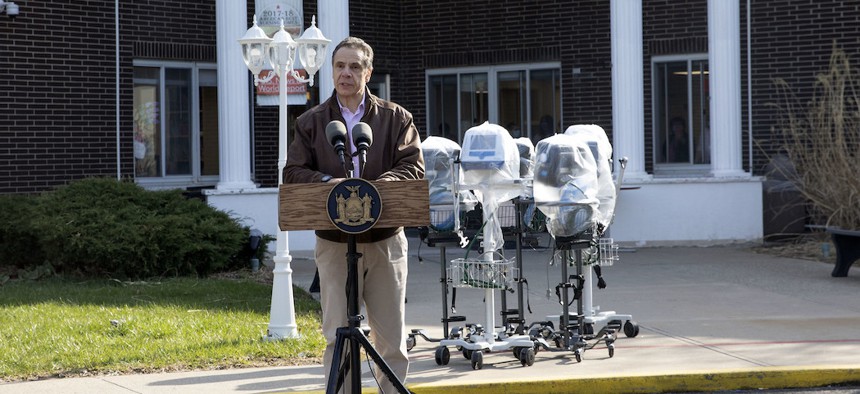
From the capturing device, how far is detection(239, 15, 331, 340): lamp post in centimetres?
911

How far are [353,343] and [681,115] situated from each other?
42.0 ft

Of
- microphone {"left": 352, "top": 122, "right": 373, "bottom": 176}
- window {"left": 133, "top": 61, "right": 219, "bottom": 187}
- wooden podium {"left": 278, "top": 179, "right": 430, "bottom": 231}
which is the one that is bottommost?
wooden podium {"left": 278, "top": 179, "right": 430, "bottom": 231}

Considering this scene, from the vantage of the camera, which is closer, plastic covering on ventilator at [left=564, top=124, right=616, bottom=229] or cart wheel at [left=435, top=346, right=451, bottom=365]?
cart wheel at [left=435, top=346, right=451, bottom=365]

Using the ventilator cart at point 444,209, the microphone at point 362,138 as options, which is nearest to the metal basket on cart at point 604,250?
the ventilator cart at point 444,209

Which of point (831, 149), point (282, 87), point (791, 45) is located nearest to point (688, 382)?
point (282, 87)

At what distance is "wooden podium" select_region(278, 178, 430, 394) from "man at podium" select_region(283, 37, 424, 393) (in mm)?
330

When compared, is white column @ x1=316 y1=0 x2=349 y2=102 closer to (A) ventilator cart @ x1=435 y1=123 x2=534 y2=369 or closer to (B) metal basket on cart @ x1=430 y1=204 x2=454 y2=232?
(B) metal basket on cart @ x1=430 y1=204 x2=454 y2=232

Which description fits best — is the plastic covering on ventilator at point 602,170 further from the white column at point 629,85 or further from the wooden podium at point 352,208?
the white column at point 629,85

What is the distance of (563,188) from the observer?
322 inches

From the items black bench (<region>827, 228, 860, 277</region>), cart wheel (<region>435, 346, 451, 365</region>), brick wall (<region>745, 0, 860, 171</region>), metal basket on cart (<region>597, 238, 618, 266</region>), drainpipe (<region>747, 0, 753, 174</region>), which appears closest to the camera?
cart wheel (<region>435, 346, 451, 365</region>)

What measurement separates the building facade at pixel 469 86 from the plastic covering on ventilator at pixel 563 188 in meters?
7.74

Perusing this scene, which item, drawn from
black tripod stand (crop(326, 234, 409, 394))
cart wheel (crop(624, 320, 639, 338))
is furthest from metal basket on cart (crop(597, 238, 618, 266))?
black tripod stand (crop(326, 234, 409, 394))

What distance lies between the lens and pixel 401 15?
60.4ft

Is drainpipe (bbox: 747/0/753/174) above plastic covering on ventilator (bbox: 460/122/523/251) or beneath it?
above
